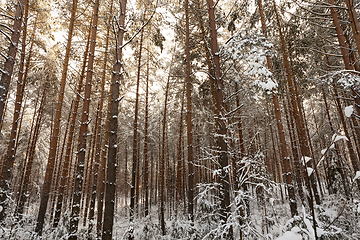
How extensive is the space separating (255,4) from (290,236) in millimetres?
10769

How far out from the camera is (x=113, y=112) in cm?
557

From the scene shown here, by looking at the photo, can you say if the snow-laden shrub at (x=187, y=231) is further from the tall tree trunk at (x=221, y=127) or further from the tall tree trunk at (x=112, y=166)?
the tall tree trunk at (x=112, y=166)

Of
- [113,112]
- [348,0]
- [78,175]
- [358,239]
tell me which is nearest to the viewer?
[348,0]

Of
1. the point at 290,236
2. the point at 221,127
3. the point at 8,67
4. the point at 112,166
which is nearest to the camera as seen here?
the point at 290,236

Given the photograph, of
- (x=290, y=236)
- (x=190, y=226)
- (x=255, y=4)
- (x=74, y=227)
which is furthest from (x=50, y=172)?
(x=255, y=4)

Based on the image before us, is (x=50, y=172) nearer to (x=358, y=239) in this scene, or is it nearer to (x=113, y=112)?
(x=113, y=112)

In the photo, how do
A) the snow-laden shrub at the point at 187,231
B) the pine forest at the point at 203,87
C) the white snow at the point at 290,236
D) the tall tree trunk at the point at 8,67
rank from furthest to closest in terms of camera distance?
the snow-laden shrub at the point at 187,231 → the tall tree trunk at the point at 8,67 → the pine forest at the point at 203,87 → the white snow at the point at 290,236

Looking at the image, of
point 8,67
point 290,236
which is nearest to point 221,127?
point 290,236

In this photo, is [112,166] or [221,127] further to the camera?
[221,127]

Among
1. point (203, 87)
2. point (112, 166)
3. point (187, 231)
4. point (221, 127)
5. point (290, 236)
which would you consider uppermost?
point (203, 87)

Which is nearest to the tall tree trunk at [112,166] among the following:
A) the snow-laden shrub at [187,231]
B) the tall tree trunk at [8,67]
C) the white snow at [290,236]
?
the tall tree trunk at [8,67]

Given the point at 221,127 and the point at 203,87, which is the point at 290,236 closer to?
the point at 221,127

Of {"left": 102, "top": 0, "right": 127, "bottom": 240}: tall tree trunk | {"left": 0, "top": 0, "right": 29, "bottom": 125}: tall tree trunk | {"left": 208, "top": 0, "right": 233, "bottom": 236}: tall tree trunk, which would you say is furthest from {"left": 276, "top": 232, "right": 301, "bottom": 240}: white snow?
{"left": 0, "top": 0, "right": 29, "bottom": 125}: tall tree trunk

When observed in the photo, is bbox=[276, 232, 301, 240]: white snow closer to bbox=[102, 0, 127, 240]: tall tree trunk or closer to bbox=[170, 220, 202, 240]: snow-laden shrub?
bbox=[102, 0, 127, 240]: tall tree trunk
